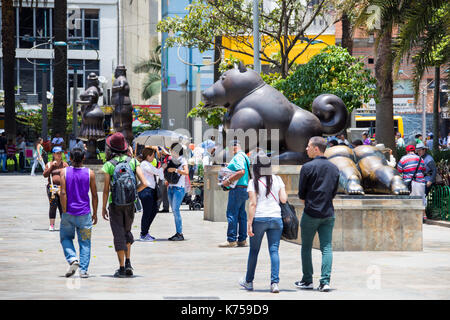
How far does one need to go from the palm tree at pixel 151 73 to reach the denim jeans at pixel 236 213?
5574 centimetres

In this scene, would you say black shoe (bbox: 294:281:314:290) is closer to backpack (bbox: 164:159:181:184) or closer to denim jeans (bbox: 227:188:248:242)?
denim jeans (bbox: 227:188:248:242)

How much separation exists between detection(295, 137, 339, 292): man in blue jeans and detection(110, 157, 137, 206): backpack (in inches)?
87.3

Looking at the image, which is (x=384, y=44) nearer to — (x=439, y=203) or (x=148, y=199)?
(x=439, y=203)

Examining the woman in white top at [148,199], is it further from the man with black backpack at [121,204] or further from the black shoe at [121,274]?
the black shoe at [121,274]

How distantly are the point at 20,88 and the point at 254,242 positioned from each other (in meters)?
52.5

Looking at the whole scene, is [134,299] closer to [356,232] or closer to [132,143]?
[356,232]

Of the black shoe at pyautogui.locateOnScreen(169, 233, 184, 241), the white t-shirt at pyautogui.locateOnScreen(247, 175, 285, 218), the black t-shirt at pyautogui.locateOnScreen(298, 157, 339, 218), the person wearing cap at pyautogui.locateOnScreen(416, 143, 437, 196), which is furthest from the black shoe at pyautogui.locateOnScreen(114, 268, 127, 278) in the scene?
the person wearing cap at pyautogui.locateOnScreen(416, 143, 437, 196)

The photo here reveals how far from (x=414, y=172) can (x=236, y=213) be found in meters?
6.28

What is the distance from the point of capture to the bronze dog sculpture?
15852mm

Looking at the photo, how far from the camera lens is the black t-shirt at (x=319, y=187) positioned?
30.5ft

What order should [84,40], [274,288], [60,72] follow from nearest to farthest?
→ [274,288], [60,72], [84,40]

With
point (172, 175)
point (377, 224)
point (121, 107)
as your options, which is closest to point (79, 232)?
point (172, 175)

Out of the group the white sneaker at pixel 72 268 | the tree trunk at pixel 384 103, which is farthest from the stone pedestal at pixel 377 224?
the tree trunk at pixel 384 103

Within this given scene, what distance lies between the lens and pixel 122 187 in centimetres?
1018
